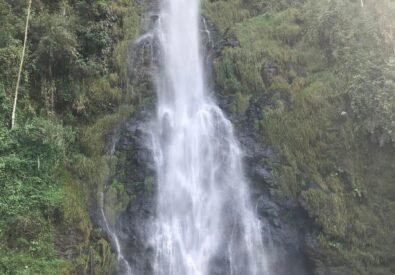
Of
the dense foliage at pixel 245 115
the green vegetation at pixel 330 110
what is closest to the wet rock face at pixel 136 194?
the dense foliage at pixel 245 115

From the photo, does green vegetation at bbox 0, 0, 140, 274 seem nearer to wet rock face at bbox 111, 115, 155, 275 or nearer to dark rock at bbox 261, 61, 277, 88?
wet rock face at bbox 111, 115, 155, 275

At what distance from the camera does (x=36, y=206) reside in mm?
11914

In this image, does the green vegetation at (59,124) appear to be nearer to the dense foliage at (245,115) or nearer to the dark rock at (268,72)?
the dense foliage at (245,115)

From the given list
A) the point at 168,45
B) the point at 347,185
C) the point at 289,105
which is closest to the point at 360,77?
the point at 289,105

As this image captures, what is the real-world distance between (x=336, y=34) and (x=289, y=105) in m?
3.91

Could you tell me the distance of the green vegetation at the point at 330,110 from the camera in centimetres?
1327

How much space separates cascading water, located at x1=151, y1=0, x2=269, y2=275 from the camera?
13.3 m

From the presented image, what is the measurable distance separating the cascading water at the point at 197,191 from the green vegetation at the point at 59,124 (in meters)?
A: 1.61

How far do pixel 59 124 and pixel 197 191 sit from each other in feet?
16.0

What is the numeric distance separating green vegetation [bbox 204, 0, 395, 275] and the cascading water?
4.01ft

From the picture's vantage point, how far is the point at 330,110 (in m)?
15.3

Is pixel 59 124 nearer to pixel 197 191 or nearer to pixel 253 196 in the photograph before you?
pixel 197 191

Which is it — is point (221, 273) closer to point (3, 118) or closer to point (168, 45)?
point (3, 118)

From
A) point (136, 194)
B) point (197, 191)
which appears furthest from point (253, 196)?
point (136, 194)
